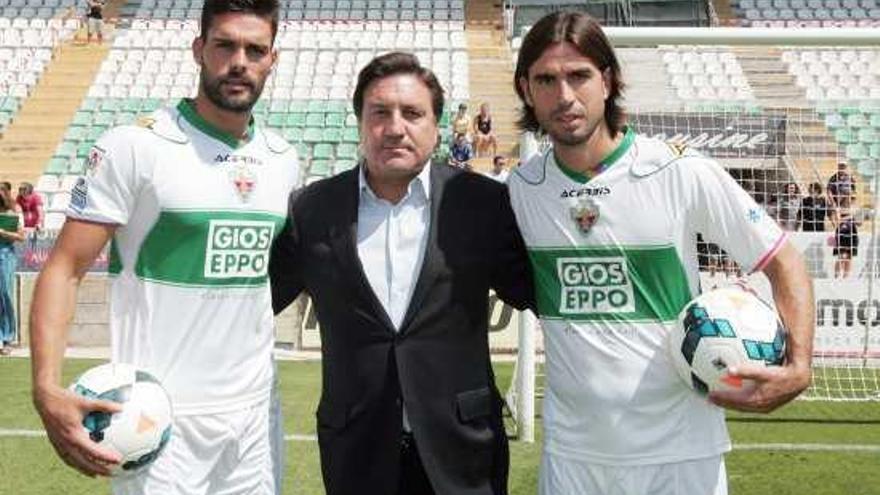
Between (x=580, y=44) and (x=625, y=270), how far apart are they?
0.64 metres

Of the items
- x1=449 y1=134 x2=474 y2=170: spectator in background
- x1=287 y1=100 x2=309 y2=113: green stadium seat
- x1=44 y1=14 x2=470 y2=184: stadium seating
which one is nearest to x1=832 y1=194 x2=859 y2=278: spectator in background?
x1=449 y1=134 x2=474 y2=170: spectator in background

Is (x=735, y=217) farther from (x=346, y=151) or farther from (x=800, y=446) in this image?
(x=346, y=151)

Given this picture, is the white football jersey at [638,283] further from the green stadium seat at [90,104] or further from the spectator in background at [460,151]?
the green stadium seat at [90,104]

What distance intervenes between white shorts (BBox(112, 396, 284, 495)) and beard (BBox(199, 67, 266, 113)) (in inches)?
34.9

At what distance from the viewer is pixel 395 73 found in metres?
3.17

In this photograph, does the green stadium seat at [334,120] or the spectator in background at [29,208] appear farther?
the green stadium seat at [334,120]

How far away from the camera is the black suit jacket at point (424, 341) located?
3.16 metres

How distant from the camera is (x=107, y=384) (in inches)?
113

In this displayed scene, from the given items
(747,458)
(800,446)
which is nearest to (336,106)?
(800,446)

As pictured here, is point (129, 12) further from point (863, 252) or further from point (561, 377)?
point (561, 377)

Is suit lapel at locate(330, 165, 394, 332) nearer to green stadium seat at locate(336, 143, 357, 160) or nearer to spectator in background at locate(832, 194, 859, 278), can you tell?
spectator in background at locate(832, 194, 859, 278)

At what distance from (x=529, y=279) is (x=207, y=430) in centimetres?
104

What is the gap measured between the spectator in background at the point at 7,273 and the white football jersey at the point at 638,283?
379 inches

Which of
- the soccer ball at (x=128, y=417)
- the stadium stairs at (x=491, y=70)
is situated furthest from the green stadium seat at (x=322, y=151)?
the soccer ball at (x=128, y=417)
